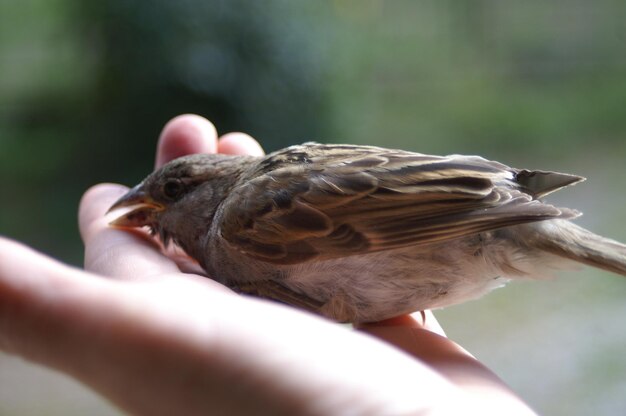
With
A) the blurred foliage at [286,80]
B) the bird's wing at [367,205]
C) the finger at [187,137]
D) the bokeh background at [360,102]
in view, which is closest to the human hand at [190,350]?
the bird's wing at [367,205]

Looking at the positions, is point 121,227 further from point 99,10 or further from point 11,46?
point 11,46

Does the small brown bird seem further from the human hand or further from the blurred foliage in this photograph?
the blurred foliage

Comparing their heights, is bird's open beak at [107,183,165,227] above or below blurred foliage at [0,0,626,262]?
below

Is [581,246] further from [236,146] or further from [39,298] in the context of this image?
[236,146]

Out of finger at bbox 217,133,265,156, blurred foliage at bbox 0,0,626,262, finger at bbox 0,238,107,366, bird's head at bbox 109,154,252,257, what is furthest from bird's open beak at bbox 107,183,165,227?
blurred foliage at bbox 0,0,626,262

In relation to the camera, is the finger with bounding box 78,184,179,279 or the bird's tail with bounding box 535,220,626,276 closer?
the bird's tail with bounding box 535,220,626,276

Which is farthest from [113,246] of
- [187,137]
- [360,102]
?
[360,102]

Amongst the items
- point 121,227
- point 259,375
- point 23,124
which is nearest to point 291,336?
point 259,375
